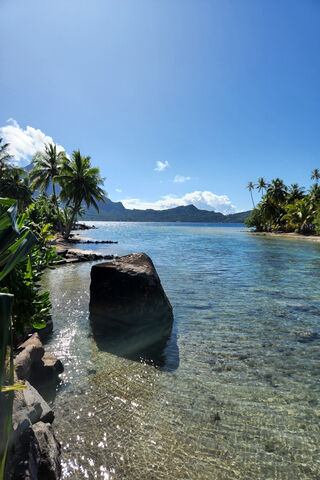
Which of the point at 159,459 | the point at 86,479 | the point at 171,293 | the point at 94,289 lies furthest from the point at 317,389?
the point at 171,293

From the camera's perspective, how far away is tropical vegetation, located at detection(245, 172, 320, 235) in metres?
64.1

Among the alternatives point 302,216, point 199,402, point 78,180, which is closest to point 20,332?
point 199,402

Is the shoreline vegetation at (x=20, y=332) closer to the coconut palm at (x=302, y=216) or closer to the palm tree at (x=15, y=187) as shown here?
the palm tree at (x=15, y=187)

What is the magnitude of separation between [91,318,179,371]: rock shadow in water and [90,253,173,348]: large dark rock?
8 cm

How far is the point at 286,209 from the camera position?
74.9 m

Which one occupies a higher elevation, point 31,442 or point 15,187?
point 15,187

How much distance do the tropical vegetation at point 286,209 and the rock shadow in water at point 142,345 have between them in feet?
198

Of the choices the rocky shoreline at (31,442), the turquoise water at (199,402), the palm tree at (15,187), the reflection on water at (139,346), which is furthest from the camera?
the palm tree at (15,187)

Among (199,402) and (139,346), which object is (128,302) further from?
(199,402)

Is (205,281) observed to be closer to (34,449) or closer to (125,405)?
(125,405)

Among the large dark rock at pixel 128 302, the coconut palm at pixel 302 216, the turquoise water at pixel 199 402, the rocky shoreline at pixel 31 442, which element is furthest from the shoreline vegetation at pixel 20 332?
the coconut palm at pixel 302 216

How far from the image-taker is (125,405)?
424 centimetres

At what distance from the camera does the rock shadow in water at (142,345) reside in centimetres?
579

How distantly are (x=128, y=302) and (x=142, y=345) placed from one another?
1540mm
